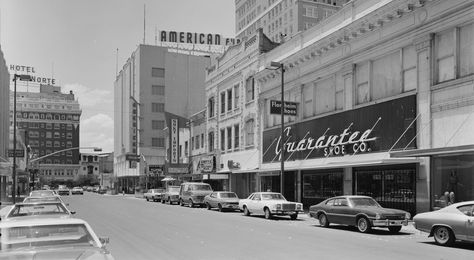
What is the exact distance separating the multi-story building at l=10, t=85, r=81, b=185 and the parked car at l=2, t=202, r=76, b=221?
15309 cm

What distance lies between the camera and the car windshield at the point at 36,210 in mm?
12984

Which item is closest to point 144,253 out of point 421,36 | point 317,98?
point 421,36

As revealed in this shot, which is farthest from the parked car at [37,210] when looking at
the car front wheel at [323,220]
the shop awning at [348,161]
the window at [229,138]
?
the window at [229,138]

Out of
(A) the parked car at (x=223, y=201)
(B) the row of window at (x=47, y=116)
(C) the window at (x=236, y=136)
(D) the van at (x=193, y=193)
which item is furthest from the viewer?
(B) the row of window at (x=47, y=116)

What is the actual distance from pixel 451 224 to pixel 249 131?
94.0 feet

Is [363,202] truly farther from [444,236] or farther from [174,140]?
[174,140]

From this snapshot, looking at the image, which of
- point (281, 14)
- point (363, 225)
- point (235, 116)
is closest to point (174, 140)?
point (235, 116)

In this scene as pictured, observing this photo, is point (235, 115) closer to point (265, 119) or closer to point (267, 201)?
point (265, 119)

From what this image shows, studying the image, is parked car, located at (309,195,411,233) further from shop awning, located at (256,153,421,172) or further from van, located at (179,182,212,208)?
van, located at (179,182,212,208)

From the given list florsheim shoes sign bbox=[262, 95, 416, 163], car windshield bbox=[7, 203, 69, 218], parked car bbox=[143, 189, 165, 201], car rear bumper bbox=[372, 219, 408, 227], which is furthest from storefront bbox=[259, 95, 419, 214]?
parked car bbox=[143, 189, 165, 201]

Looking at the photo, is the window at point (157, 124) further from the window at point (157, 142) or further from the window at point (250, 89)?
the window at point (250, 89)

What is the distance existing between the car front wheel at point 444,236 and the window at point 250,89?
27.7 metres

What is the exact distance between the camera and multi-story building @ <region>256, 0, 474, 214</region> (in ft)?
71.6

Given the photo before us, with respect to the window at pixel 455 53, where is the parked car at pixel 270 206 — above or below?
below
